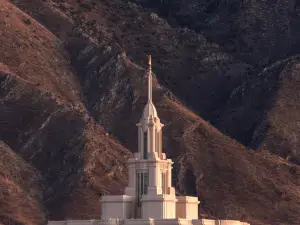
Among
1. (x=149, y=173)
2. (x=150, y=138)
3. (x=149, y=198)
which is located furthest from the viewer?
(x=150, y=138)

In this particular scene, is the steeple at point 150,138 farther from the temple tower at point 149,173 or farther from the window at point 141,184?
the window at point 141,184

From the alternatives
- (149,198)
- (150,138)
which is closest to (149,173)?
(149,198)

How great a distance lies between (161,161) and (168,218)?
4.48m

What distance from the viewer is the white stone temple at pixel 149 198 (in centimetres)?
14538

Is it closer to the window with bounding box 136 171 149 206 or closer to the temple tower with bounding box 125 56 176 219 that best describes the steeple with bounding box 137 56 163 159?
the temple tower with bounding box 125 56 176 219

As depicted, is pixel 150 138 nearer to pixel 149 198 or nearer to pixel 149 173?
pixel 149 173

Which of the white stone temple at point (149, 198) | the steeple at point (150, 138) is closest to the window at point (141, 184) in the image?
the white stone temple at point (149, 198)

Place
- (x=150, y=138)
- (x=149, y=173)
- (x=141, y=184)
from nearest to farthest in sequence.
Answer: (x=149, y=173), (x=141, y=184), (x=150, y=138)

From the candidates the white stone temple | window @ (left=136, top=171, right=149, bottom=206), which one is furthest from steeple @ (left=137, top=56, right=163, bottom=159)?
window @ (left=136, top=171, right=149, bottom=206)

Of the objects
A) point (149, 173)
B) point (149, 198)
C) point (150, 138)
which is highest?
point (150, 138)

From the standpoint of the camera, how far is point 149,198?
145375mm

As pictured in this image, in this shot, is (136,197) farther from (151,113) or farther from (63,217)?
(63,217)

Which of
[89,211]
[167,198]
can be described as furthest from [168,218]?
[89,211]

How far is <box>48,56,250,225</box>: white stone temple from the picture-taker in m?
145
